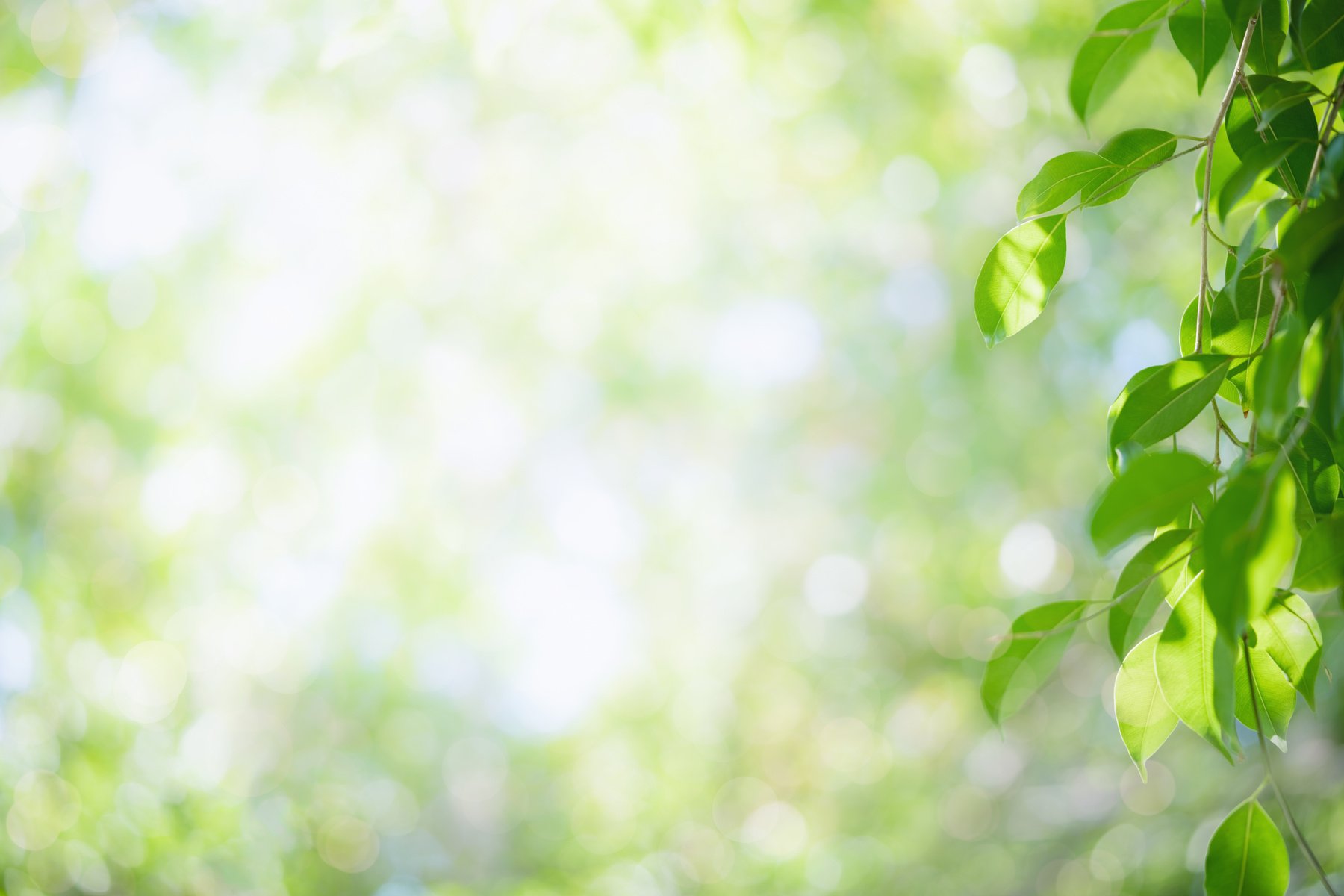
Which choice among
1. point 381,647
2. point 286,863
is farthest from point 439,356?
point 286,863

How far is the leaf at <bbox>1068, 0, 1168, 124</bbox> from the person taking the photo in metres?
0.33

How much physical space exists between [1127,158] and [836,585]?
1896 mm

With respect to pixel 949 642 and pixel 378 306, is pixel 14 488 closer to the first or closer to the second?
pixel 378 306

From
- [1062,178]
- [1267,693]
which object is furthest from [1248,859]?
[1062,178]

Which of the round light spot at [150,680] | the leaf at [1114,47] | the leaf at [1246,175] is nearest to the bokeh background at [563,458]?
the round light spot at [150,680]

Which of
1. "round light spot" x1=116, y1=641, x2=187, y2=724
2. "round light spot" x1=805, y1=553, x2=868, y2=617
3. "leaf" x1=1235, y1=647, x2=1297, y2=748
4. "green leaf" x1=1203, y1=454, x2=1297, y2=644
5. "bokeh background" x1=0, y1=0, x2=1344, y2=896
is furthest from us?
"round light spot" x1=805, y1=553, x2=868, y2=617

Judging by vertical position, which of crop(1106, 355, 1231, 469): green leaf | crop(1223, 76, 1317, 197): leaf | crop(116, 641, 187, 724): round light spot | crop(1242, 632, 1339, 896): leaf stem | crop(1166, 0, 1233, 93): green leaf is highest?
crop(1166, 0, 1233, 93): green leaf

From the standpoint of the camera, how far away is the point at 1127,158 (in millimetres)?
329

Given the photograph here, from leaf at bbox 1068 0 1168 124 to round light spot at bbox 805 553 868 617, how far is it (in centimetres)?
184

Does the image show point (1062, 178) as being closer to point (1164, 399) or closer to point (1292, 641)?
point (1164, 399)

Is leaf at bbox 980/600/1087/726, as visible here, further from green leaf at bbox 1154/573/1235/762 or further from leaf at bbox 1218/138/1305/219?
leaf at bbox 1218/138/1305/219

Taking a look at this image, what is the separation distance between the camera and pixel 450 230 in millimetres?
1935

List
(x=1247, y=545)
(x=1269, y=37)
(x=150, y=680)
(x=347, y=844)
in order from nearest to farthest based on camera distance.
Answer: (x=1247, y=545), (x=1269, y=37), (x=150, y=680), (x=347, y=844)

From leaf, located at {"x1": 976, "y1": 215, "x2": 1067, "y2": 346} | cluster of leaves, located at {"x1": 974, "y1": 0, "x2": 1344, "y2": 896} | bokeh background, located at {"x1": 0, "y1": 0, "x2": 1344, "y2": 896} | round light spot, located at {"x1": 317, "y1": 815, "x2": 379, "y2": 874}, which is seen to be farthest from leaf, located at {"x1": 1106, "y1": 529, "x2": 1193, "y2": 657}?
round light spot, located at {"x1": 317, "y1": 815, "x2": 379, "y2": 874}
